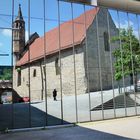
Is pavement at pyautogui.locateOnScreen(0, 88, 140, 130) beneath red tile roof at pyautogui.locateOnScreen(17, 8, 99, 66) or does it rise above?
beneath

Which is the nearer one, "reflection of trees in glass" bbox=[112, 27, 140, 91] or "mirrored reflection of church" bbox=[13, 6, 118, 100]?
"mirrored reflection of church" bbox=[13, 6, 118, 100]

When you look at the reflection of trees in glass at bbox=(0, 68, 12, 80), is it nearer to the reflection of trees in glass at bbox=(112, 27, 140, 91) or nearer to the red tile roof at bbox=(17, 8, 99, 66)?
the red tile roof at bbox=(17, 8, 99, 66)

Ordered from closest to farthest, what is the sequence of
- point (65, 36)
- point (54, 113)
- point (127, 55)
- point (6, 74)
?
point (6, 74) → point (54, 113) → point (127, 55) → point (65, 36)

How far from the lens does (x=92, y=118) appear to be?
55.8 ft

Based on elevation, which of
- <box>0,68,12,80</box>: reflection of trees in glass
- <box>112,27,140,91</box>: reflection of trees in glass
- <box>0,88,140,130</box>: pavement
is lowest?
<box>0,88,140,130</box>: pavement

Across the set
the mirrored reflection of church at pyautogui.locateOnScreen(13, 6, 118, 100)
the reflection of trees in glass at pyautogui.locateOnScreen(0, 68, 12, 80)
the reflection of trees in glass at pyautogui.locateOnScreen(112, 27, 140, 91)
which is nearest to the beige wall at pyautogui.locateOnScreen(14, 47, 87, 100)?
the mirrored reflection of church at pyautogui.locateOnScreen(13, 6, 118, 100)

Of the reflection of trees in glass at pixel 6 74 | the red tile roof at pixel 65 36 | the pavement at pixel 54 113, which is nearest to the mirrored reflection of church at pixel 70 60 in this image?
the red tile roof at pixel 65 36

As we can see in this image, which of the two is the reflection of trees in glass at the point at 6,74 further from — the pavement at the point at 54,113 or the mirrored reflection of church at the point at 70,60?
the mirrored reflection of church at the point at 70,60

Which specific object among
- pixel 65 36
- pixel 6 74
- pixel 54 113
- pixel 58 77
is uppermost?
pixel 65 36

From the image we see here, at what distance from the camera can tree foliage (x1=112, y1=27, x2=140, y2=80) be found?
21.3 metres

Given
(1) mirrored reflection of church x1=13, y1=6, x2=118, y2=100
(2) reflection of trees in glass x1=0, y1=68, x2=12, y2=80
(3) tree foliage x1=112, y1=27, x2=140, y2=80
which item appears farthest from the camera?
(3) tree foliage x1=112, y1=27, x2=140, y2=80

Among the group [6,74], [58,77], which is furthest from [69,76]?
[6,74]

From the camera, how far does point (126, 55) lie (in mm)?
22344

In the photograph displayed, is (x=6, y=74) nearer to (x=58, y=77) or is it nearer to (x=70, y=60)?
(x=58, y=77)
